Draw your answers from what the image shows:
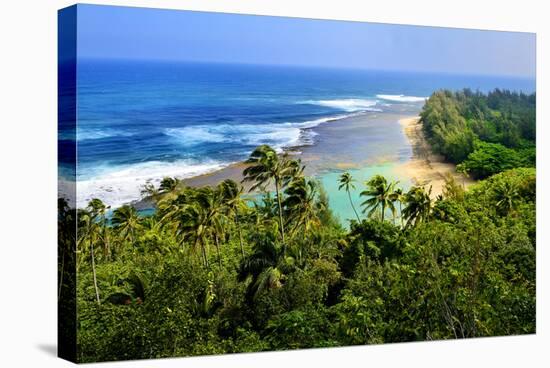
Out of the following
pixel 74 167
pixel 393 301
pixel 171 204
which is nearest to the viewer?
pixel 74 167

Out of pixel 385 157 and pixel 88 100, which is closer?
pixel 88 100

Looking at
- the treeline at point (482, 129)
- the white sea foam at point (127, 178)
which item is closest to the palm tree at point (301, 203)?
the white sea foam at point (127, 178)

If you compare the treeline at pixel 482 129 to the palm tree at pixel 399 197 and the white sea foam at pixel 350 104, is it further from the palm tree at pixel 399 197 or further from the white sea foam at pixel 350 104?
the palm tree at pixel 399 197

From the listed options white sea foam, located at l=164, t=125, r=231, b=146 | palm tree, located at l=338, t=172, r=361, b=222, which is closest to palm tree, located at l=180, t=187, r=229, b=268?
white sea foam, located at l=164, t=125, r=231, b=146

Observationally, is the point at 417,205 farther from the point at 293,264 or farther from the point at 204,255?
the point at 204,255

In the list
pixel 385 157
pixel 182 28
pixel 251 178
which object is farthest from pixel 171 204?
pixel 385 157

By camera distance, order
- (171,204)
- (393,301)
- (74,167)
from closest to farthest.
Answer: (74,167) → (171,204) → (393,301)

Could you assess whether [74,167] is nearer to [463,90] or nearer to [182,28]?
[182,28]
